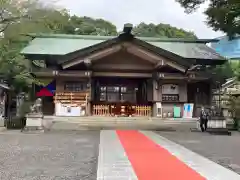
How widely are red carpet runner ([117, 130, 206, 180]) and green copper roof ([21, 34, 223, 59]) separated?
1312 centimetres

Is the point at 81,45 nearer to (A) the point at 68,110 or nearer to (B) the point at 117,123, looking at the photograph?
(A) the point at 68,110

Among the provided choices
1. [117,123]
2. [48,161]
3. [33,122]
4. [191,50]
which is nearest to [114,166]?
[48,161]

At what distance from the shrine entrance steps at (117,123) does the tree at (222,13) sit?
17.9 ft

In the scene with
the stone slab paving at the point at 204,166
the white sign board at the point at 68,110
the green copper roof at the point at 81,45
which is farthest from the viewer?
the green copper roof at the point at 81,45

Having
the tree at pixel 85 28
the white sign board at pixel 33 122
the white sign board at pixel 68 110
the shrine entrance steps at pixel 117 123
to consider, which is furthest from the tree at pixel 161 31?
the white sign board at pixel 33 122

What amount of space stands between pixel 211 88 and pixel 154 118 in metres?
5.23

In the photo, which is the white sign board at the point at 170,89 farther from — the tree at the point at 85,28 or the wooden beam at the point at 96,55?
the tree at the point at 85,28

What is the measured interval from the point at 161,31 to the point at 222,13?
43.2 m

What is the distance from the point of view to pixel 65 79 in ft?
65.0

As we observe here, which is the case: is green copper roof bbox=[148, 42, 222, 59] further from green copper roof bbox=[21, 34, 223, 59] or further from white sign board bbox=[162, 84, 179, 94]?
white sign board bbox=[162, 84, 179, 94]

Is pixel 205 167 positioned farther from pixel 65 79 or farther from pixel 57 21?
pixel 65 79

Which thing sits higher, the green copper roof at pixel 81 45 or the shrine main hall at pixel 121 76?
the green copper roof at pixel 81 45

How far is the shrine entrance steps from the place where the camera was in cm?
1612

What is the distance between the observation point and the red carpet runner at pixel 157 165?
18.4 feet
